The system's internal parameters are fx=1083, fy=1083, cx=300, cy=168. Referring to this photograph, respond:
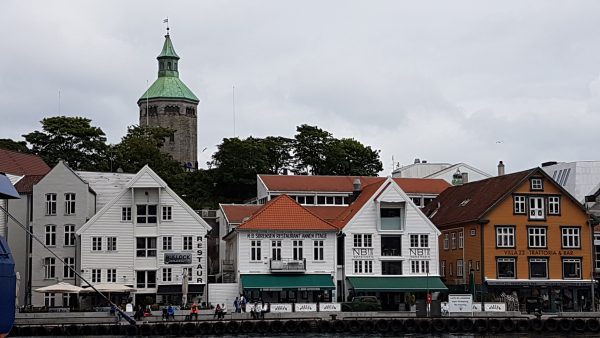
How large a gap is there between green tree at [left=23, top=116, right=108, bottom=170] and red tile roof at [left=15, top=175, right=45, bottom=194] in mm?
28666

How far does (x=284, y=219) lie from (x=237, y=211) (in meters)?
9.60

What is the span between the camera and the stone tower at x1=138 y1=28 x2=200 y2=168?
145 metres

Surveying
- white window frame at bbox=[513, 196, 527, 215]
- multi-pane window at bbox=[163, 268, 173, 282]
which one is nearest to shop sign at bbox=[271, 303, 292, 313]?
multi-pane window at bbox=[163, 268, 173, 282]

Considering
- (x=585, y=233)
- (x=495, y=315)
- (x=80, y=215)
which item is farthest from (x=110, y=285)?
(x=585, y=233)

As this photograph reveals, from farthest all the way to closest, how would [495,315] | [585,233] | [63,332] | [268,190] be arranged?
1. [268,190]
2. [585,233]
3. [495,315]
4. [63,332]

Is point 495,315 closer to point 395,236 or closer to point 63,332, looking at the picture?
point 395,236

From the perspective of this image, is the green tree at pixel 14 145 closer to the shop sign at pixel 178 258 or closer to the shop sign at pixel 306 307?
the shop sign at pixel 178 258

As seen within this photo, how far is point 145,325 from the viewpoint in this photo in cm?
5762

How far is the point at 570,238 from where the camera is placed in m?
75.9

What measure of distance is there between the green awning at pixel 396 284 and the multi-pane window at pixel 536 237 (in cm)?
741

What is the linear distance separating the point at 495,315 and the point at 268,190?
27.0m

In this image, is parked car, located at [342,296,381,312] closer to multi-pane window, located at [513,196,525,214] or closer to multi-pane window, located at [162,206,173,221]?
multi-pane window, located at [162,206,173,221]

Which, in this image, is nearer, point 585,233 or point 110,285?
point 110,285

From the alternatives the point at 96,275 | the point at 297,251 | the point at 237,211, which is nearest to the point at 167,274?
the point at 96,275
